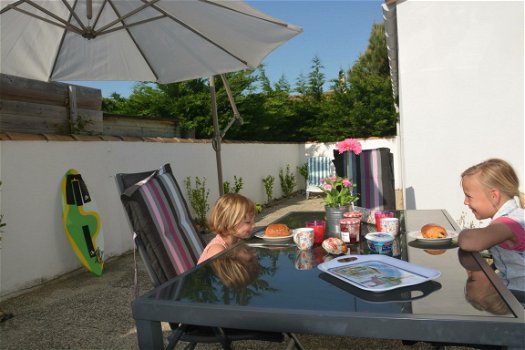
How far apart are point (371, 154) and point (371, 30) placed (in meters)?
16.0

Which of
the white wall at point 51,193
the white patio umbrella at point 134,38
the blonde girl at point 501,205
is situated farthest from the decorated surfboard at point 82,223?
the blonde girl at point 501,205

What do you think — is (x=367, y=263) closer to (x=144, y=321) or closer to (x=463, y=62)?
(x=144, y=321)

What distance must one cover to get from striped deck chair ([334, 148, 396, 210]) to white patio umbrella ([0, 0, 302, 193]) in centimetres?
137

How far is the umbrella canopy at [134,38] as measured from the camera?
3.19 metres

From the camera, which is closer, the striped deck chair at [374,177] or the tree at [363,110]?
the striped deck chair at [374,177]

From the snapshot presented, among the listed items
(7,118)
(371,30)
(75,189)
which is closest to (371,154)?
(75,189)

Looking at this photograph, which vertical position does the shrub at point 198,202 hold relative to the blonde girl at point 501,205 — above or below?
below

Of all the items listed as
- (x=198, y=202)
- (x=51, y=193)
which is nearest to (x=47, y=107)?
(x=51, y=193)

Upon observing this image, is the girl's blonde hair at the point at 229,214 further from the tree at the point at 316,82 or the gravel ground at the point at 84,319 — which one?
the tree at the point at 316,82

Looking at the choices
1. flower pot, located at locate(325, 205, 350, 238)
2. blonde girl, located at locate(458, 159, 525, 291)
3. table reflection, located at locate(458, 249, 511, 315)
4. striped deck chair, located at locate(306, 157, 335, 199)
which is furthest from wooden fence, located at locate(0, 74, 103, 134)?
striped deck chair, located at locate(306, 157, 335, 199)

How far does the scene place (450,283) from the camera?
4.35 feet

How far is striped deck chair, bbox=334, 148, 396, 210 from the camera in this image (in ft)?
12.8

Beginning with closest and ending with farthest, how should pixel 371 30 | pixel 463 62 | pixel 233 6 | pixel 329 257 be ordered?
pixel 329 257 < pixel 233 6 < pixel 463 62 < pixel 371 30

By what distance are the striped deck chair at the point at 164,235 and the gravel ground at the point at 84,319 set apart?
2.39 ft
